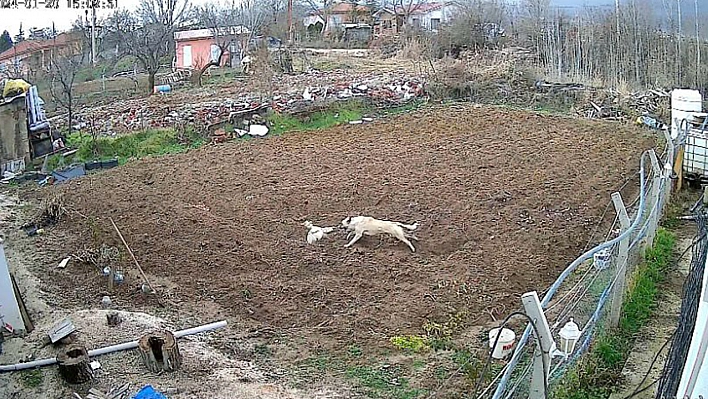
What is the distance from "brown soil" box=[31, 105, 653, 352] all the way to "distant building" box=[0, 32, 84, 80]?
7283mm

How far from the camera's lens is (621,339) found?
17.0 ft

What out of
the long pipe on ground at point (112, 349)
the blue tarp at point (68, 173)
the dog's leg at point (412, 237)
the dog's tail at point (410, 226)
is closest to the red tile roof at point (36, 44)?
the blue tarp at point (68, 173)

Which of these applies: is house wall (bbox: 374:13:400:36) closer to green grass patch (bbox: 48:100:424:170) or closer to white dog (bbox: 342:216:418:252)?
green grass patch (bbox: 48:100:424:170)

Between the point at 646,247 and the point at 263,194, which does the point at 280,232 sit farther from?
the point at 646,247

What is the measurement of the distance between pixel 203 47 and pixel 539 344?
79.9 feet

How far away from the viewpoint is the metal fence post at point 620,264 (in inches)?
194

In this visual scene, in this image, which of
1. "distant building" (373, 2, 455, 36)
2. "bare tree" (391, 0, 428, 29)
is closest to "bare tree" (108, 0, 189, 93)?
"distant building" (373, 2, 455, 36)

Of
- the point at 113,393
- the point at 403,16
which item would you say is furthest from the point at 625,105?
the point at 403,16

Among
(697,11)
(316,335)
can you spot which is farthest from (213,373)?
(697,11)

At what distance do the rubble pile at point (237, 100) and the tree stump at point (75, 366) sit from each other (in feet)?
28.4

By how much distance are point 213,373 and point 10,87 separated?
1038cm

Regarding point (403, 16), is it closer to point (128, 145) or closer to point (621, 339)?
point (128, 145)

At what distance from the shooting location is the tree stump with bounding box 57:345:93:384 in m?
5.03

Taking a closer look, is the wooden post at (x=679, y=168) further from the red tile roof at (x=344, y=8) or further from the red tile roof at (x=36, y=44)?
the red tile roof at (x=344, y=8)
